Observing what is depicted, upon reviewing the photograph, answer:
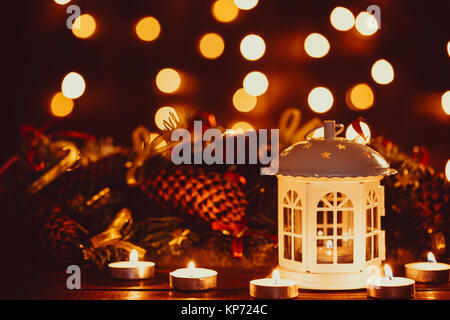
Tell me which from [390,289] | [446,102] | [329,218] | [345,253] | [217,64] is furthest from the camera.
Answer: [217,64]

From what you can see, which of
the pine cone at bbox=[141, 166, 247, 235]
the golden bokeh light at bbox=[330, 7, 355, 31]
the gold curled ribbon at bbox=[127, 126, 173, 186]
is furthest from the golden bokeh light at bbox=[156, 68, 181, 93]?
the pine cone at bbox=[141, 166, 247, 235]

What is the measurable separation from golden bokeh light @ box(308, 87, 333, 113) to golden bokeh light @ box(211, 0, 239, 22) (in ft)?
0.95

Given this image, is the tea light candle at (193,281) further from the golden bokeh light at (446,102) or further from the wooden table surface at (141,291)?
the golden bokeh light at (446,102)

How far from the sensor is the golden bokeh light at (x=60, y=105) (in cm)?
178

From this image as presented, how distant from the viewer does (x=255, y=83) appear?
5.74 feet

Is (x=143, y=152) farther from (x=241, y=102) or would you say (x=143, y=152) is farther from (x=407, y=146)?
(x=407, y=146)

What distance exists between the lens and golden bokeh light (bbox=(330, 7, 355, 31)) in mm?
1698

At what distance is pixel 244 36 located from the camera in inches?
68.6

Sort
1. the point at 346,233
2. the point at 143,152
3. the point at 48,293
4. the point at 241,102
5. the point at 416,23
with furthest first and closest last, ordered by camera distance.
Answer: the point at 241,102
the point at 416,23
the point at 143,152
the point at 346,233
the point at 48,293

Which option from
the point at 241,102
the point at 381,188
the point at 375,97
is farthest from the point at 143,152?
the point at 375,97

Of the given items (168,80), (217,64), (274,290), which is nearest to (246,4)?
(217,64)

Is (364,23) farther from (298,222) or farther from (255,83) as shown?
(298,222)

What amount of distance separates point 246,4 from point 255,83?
0.20 metres

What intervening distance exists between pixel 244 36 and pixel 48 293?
0.96 metres
